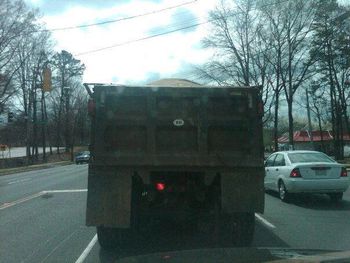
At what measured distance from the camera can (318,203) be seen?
14.8 meters

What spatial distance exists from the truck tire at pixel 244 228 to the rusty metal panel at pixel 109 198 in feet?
5.87

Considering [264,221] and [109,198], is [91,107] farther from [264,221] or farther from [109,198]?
[264,221]

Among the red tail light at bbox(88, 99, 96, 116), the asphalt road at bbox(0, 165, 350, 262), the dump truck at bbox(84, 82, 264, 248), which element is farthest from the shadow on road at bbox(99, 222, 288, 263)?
the red tail light at bbox(88, 99, 96, 116)

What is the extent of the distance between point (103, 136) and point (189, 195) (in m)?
1.74

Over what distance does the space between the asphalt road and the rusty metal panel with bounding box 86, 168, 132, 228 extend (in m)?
0.51

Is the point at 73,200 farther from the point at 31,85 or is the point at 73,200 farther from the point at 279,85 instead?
the point at 31,85

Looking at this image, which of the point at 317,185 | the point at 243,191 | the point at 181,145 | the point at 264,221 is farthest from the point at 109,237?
the point at 317,185

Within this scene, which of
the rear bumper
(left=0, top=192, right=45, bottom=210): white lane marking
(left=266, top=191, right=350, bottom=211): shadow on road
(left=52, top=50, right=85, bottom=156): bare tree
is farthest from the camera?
(left=52, top=50, right=85, bottom=156): bare tree

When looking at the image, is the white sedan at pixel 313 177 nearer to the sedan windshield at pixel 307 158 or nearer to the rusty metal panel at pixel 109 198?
the sedan windshield at pixel 307 158

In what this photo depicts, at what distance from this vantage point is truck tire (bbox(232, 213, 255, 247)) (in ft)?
29.0

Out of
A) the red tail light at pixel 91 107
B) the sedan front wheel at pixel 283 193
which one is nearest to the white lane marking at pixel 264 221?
the sedan front wheel at pixel 283 193

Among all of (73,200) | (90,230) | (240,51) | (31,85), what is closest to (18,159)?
(31,85)

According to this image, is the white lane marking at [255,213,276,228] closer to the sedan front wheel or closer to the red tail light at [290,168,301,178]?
the red tail light at [290,168,301,178]

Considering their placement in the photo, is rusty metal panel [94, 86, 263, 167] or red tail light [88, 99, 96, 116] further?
rusty metal panel [94, 86, 263, 167]
